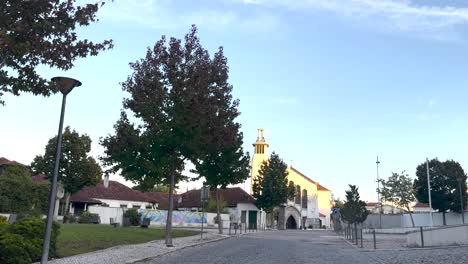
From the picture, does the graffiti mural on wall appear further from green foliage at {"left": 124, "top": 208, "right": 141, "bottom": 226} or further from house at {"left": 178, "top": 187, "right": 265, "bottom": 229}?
house at {"left": 178, "top": 187, "right": 265, "bottom": 229}

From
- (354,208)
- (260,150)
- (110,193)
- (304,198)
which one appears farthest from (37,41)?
(304,198)

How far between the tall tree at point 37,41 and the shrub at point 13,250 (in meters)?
4.94

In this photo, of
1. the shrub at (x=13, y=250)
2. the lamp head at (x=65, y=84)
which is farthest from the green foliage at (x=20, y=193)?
the lamp head at (x=65, y=84)

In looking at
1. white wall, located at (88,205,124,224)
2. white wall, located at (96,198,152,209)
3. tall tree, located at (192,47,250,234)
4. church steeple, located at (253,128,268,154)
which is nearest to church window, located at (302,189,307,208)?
church steeple, located at (253,128,268,154)

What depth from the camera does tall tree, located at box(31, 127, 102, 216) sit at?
4575 centimetres

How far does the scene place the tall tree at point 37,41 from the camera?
8930 millimetres

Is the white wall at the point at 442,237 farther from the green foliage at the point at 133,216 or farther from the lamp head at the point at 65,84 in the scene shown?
the green foliage at the point at 133,216

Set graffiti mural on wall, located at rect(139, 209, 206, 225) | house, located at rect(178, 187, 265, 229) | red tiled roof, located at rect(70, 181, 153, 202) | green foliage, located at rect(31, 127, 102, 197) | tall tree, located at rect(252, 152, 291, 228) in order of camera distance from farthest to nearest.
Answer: house, located at rect(178, 187, 265, 229), tall tree, located at rect(252, 152, 291, 228), red tiled roof, located at rect(70, 181, 153, 202), graffiti mural on wall, located at rect(139, 209, 206, 225), green foliage, located at rect(31, 127, 102, 197)

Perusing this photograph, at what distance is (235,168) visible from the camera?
37531mm

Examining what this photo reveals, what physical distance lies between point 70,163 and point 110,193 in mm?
20630

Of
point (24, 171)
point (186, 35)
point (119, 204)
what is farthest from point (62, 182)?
point (186, 35)

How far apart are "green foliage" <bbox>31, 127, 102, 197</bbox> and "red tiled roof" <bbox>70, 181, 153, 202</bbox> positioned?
12718 millimetres

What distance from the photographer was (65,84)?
11562 millimetres

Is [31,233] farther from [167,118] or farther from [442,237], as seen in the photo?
[442,237]
